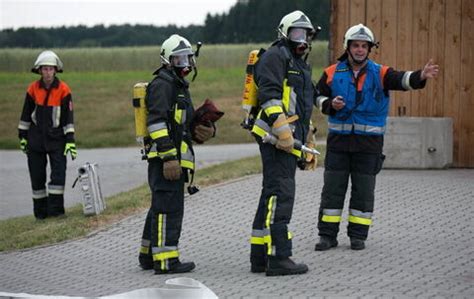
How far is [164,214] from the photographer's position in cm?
1055

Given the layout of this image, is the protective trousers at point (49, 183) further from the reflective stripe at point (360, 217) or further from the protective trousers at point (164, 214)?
the reflective stripe at point (360, 217)

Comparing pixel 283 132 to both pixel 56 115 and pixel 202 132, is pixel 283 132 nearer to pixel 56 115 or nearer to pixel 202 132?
pixel 202 132

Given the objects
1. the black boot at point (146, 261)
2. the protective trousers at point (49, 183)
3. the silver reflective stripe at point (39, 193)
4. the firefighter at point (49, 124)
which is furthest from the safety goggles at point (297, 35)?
the silver reflective stripe at point (39, 193)

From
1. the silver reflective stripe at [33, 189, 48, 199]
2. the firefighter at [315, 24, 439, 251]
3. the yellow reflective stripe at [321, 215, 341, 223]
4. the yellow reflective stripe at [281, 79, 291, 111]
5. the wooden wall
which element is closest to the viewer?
the yellow reflective stripe at [281, 79, 291, 111]

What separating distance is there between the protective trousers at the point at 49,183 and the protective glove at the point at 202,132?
4237mm

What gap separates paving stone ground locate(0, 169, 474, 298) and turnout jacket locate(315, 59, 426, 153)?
1025 mm

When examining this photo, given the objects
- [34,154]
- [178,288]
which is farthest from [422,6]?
[178,288]

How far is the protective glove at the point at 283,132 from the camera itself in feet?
32.8

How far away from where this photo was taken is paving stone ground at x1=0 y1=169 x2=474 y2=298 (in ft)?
31.9

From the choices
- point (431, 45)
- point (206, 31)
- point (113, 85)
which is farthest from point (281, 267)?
point (206, 31)

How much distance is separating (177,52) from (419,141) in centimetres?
633

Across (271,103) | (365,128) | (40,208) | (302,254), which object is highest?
(271,103)

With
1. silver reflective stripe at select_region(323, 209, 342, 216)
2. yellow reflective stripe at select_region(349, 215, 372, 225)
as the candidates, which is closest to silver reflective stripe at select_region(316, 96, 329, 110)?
silver reflective stripe at select_region(323, 209, 342, 216)

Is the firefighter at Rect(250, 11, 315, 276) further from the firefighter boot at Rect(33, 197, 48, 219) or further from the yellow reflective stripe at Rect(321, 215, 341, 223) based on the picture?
the firefighter boot at Rect(33, 197, 48, 219)
